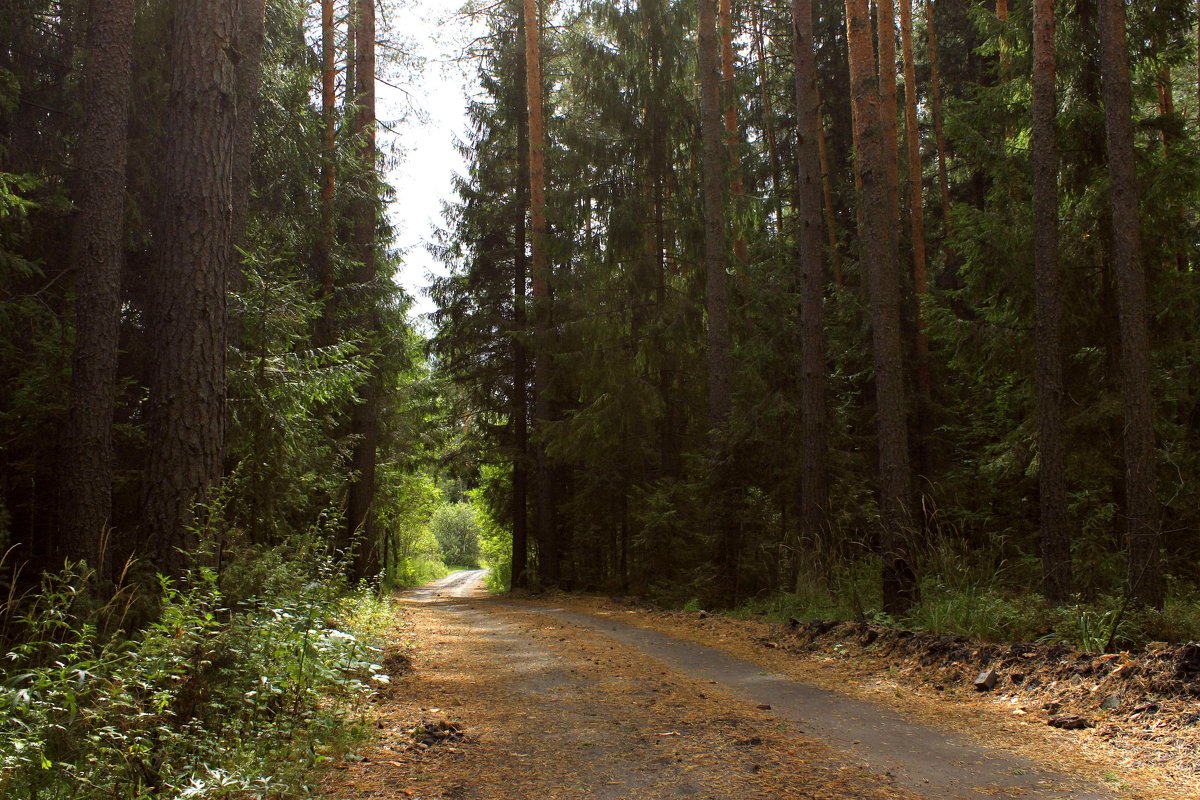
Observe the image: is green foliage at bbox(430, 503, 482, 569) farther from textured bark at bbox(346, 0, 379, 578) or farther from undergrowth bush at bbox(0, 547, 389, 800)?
undergrowth bush at bbox(0, 547, 389, 800)

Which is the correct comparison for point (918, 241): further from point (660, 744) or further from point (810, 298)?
point (660, 744)

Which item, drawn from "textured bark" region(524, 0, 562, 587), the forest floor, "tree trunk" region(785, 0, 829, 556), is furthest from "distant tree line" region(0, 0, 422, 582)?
"textured bark" region(524, 0, 562, 587)

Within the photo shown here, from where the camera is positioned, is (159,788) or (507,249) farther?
(507,249)

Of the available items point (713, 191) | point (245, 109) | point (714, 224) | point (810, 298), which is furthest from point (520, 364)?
point (245, 109)

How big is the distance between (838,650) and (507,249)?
1755 centimetres

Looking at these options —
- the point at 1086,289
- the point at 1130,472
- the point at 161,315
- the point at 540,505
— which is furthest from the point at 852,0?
the point at 540,505

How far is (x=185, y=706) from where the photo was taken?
4.34 meters

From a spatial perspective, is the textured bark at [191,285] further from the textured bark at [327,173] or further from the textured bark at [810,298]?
the textured bark at [810,298]

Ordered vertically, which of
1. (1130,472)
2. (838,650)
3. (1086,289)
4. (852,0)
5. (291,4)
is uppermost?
(291,4)

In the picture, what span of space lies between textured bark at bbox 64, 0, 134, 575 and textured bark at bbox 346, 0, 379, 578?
780 centimetres

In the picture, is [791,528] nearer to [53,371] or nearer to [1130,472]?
[1130,472]

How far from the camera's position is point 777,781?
13.1 ft

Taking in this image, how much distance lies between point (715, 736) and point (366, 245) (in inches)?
594

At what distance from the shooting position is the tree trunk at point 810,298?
1212cm
